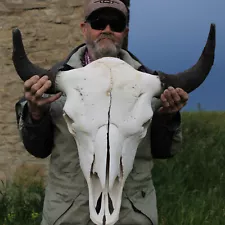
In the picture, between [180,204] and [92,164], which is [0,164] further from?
[92,164]

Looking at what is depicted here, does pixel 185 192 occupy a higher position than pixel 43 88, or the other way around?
pixel 43 88

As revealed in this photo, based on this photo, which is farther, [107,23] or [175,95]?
[107,23]

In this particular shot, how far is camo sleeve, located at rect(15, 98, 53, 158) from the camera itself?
3357 millimetres

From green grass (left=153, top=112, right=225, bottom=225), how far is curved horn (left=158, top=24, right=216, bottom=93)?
3189mm

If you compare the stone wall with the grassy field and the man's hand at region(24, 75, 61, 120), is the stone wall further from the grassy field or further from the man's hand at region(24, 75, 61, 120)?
the man's hand at region(24, 75, 61, 120)

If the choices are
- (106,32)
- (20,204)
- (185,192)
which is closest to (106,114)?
(106,32)

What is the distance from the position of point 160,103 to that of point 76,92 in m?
0.54

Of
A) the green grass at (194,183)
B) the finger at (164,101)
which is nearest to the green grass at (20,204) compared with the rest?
the green grass at (194,183)

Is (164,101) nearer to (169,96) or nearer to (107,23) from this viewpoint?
(169,96)

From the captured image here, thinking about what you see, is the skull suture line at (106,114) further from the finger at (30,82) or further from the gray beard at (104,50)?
the gray beard at (104,50)

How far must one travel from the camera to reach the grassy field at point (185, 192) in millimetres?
6451

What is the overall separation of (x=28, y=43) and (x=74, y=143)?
4.16 meters

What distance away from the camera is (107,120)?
9.39 feet

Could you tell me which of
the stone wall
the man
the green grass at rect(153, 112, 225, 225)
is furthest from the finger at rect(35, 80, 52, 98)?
the stone wall
